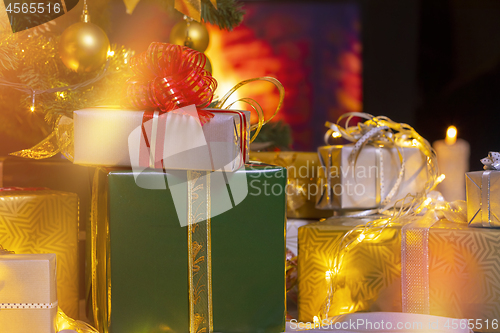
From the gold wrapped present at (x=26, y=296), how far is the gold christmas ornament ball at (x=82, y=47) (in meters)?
0.31

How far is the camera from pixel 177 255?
534mm

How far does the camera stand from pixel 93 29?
654 millimetres

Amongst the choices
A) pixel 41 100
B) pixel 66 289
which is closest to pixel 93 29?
pixel 41 100

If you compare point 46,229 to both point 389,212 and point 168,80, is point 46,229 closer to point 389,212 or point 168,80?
point 168,80

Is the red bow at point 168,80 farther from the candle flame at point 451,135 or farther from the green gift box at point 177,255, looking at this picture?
the candle flame at point 451,135

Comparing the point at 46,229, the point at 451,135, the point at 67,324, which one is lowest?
the point at 67,324

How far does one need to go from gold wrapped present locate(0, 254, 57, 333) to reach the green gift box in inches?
2.7

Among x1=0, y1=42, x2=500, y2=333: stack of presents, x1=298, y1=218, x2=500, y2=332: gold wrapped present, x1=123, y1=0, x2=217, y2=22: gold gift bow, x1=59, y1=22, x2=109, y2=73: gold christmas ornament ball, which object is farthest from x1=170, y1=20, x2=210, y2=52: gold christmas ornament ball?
x1=298, y1=218, x2=500, y2=332: gold wrapped present

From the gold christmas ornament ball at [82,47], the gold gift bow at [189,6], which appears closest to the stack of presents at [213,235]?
the gold christmas ornament ball at [82,47]

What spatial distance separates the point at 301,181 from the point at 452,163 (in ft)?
0.99

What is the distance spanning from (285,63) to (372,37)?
1.41ft

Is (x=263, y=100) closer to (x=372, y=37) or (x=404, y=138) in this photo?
(x=372, y=37)

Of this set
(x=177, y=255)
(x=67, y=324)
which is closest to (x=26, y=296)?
(x=67, y=324)

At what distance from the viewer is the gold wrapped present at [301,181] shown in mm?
822
